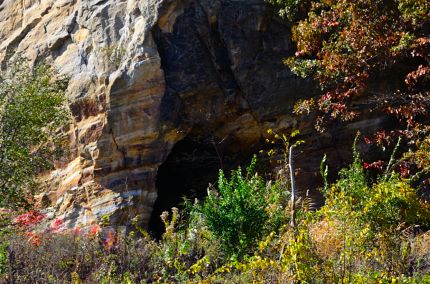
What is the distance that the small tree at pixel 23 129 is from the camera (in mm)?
10250

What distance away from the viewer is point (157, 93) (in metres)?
11.9

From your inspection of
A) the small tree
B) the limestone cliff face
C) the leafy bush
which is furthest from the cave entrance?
the leafy bush

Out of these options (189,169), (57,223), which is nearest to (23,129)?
(57,223)

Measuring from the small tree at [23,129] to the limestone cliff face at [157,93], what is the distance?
1.00m

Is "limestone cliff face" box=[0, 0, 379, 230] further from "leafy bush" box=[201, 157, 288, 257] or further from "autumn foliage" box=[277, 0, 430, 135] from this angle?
"leafy bush" box=[201, 157, 288, 257]

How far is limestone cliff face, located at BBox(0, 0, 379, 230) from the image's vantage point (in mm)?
11984

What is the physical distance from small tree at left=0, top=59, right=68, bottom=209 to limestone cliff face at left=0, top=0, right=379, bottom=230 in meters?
1.00

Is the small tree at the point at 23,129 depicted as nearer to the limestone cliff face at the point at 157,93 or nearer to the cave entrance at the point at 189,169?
the limestone cliff face at the point at 157,93

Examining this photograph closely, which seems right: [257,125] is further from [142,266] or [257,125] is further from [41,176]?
[142,266]

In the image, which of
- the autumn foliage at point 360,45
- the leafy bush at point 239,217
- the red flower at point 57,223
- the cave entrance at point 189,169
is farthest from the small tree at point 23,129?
the autumn foliage at point 360,45

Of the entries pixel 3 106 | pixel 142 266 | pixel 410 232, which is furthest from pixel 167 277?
pixel 3 106

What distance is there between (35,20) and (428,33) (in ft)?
25.5

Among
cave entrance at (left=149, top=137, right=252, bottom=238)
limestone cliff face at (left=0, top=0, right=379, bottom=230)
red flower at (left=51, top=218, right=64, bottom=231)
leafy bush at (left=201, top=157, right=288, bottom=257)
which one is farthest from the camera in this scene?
cave entrance at (left=149, top=137, right=252, bottom=238)

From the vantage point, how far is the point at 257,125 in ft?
41.1
